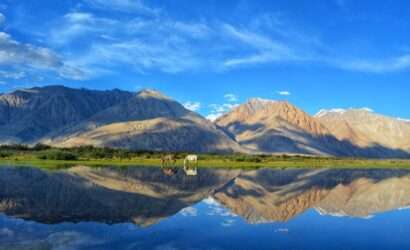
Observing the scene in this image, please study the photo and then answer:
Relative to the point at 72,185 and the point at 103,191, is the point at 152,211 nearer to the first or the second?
the point at 103,191

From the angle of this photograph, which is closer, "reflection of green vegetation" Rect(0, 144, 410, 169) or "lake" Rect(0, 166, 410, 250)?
"lake" Rect(0, 166, 410, 250)

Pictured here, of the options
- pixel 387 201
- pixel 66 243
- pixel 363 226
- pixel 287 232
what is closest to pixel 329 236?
pixel 287 232

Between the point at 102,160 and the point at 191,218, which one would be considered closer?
the point at 191,218

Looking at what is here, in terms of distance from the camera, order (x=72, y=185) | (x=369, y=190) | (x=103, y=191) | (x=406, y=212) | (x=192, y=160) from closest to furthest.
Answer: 1. (x=406, y=212)
2. (x=103, y=191)
3. (x=72, y=185)
4. (x=369, y=190)
5. (x=192, y=160)

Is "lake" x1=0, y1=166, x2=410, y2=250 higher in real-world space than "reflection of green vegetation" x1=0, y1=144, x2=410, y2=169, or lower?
lower

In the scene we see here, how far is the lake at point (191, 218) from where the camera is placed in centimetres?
2772

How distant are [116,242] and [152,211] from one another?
522 inches

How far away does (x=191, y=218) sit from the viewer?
37656 mm

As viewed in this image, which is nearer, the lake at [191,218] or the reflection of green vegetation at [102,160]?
the lake at [191,218]

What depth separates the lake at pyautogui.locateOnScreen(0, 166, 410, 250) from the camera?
2772 cm

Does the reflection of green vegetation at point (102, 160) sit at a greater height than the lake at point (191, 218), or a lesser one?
greater

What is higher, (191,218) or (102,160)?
(102,160)

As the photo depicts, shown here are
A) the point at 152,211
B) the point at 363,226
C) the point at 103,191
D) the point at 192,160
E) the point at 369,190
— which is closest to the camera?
the point at 363,226

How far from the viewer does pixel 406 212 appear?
47406 mm
